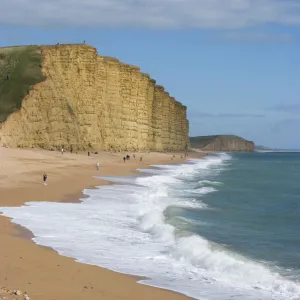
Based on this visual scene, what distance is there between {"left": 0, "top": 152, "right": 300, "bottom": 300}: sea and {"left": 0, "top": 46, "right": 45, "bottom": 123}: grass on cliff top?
29.2 m

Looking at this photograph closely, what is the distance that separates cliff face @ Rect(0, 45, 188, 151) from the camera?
4822 centimetres

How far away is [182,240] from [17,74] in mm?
43753

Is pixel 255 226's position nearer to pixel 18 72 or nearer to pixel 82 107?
pixel 82 107

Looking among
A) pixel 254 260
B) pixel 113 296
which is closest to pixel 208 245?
pixel 254 260

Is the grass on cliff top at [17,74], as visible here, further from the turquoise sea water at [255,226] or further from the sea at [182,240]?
the sea at [182,240]

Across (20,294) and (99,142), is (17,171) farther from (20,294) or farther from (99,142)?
(99,142)

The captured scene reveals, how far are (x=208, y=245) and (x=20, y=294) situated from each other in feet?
19.5

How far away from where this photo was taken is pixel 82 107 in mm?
54312

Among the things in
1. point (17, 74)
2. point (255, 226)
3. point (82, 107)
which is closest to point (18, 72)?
point (17, 74)

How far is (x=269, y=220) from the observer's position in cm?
1806

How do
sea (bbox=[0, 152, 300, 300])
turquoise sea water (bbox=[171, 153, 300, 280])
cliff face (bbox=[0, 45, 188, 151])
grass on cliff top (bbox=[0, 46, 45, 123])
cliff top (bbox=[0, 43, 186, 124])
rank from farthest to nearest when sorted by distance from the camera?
cliff top (bbox=[0, 43, 186, 124]), grass on cliff top (bbox=[0, 46, 45, 123]), cliff face (bbox=[0, 45, 188, 151]), turquoise sea water (bbox=[171, 153, 300, 280]), sea (bbox=[0, 152, 300, 300])

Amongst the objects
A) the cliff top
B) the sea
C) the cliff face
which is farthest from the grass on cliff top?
the sea

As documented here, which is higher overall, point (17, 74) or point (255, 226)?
point (17, 74)

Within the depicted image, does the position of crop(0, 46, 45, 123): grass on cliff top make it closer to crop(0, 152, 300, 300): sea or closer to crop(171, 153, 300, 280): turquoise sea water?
crop(171, 153, 300, 280): turquoise sea water
